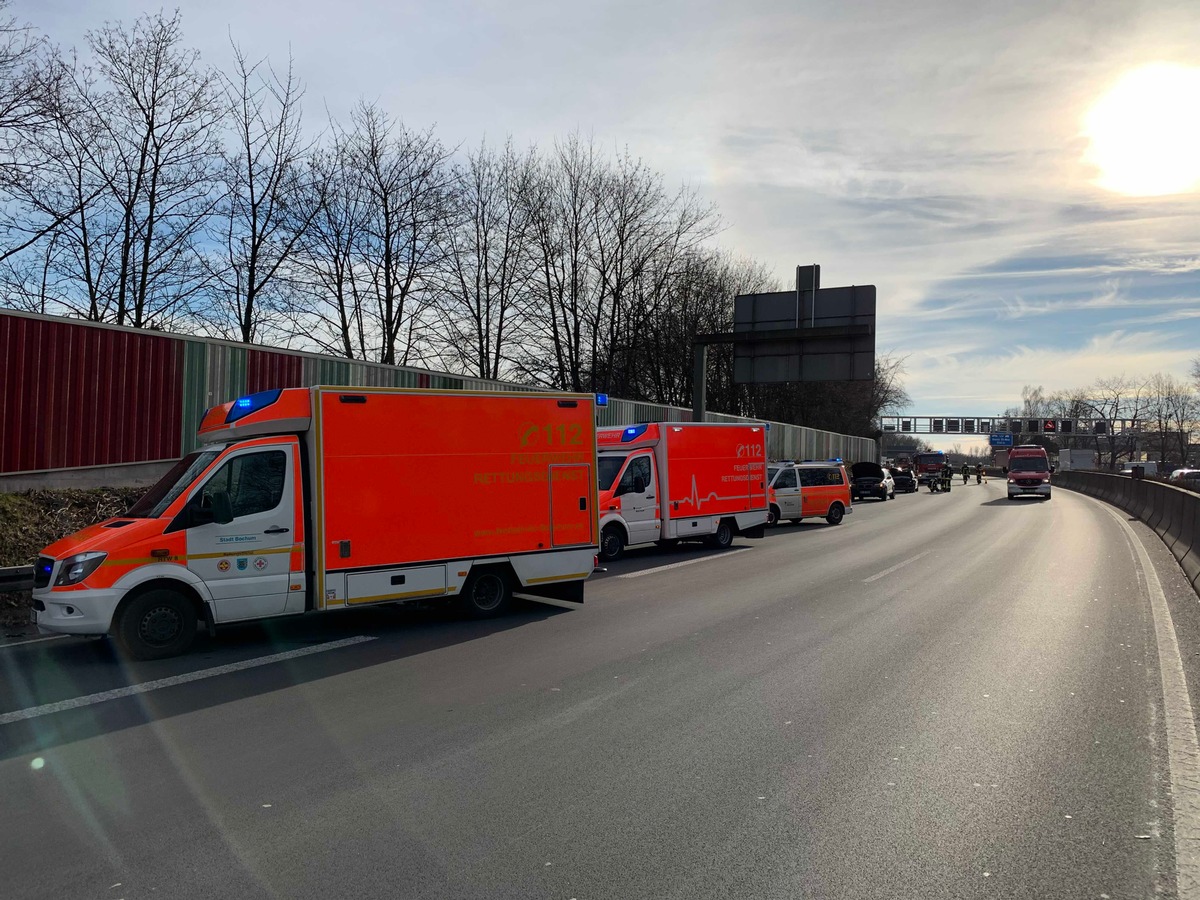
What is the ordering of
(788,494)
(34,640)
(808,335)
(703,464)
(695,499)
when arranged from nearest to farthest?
(34,640) < (695,499) < (703,464) < (788,494) < (808,335)

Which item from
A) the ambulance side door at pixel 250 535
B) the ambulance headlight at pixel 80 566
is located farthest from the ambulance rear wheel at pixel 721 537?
the ambulance headlight at pixel 80 566

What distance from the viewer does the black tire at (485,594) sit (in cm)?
1030

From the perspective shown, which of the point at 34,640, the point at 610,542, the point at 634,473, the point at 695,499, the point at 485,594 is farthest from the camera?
the point at 695,499

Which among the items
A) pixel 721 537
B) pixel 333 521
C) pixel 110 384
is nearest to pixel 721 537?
pixel 721 537

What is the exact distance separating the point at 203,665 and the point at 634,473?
10.5 meters

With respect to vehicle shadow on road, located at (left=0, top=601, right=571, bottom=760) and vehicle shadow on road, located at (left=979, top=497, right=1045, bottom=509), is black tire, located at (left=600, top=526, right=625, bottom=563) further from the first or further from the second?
vehicle shadow on road, located at (left=979, top=497, right=1045, bottom=509)

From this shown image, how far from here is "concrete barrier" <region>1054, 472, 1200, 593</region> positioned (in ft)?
49.9

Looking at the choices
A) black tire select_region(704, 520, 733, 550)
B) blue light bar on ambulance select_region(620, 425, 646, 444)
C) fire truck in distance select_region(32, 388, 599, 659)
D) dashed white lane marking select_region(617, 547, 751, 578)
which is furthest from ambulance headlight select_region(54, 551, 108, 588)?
black tire select_region(704, 520, 733, 550)

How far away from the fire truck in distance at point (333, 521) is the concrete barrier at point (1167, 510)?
30.4 ft

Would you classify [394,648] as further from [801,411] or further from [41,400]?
[801,411]

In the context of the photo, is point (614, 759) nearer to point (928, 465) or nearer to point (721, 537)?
point (721, 537)

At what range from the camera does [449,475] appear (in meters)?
9.85

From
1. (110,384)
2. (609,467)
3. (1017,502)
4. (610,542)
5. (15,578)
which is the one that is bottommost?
(1017,502)

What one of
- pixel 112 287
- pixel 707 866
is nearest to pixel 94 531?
pixel 707 866
